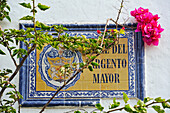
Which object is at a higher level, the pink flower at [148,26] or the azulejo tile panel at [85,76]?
the pink flower at [148,26]

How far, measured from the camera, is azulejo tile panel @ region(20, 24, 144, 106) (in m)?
2.41

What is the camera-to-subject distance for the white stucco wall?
8.00 feet

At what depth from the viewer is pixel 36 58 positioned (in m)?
2.46

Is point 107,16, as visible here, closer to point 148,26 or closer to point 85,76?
point 148,26

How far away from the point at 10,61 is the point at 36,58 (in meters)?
0.25

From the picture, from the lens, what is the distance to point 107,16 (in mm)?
2482

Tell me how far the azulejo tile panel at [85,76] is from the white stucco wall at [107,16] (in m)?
0.08

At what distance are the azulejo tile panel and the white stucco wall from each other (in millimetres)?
78

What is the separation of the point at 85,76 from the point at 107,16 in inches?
23.9

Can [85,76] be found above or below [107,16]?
below

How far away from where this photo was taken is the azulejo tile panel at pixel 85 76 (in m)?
2.41

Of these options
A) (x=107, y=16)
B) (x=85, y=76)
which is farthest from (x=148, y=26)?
(x=85, y=76)

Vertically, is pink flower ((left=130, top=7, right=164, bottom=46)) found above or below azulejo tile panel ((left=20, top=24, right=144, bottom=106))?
above

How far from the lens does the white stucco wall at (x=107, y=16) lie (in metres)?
2.44
